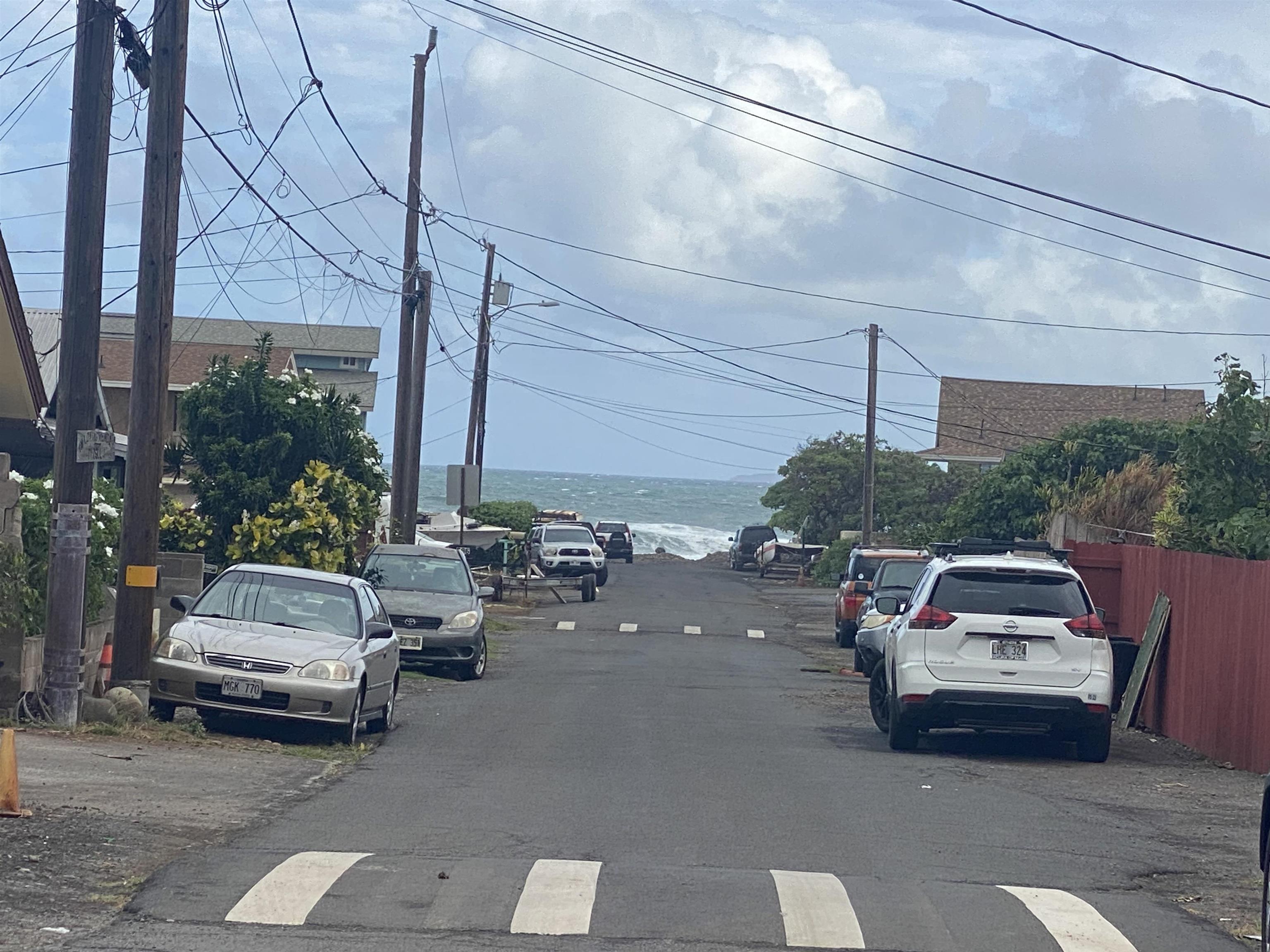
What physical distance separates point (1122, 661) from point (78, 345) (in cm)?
1126

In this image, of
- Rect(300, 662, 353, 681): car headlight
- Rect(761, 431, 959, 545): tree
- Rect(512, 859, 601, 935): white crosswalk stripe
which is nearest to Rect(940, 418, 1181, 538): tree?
Rect(761, 431, 959, 545): tree

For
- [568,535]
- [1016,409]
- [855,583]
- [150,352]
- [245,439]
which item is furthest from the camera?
[1016,409]

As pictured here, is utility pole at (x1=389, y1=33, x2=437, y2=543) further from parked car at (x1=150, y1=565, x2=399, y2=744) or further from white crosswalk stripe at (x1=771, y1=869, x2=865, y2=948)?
white crosswalk stripe at (x1=771, y1=869, x2=865, y2=948)

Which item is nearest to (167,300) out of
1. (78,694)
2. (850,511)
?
(78,694)

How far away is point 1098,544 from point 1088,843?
11.1m

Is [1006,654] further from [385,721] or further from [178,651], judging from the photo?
[178,651]

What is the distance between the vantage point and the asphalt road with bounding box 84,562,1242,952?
7363mm

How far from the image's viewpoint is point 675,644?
29.5m

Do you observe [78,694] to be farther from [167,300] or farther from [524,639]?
[524,639]

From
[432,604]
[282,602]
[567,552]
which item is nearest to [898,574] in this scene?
[432,604]

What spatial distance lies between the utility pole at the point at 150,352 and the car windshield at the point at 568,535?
98.1 ft

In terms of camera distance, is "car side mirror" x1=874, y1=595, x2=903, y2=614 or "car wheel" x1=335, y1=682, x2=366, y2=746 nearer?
"car wheel" x1=335, y1=682, x2=366, y2=746

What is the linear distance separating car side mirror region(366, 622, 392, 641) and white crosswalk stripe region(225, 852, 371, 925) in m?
6.12

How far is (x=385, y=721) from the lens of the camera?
51.3 feet
